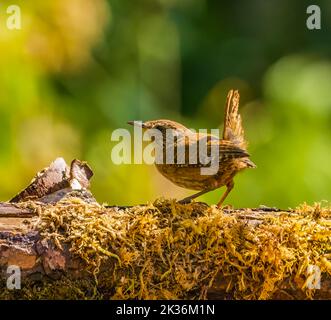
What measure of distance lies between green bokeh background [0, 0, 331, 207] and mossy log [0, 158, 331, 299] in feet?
6.94

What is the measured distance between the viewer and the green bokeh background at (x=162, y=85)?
577cm

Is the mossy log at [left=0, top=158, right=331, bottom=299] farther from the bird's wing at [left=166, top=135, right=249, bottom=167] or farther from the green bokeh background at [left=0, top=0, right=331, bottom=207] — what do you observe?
the green bokeh background at [left=0, top=0, right=331, bottom=207]

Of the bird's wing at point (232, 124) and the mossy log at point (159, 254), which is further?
the bird's wing at point (232, 124)

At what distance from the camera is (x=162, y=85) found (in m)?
6.80

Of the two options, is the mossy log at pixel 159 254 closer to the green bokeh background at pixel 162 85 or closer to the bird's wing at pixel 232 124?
the bird's wing at pixel 232 124

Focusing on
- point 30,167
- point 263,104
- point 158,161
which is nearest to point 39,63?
point 30,167

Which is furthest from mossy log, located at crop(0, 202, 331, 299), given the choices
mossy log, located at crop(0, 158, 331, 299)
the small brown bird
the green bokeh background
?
the green bokeh background

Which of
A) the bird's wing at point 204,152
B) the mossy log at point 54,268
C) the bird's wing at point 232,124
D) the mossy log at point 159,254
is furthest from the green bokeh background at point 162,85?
the mossy log at point 54,268

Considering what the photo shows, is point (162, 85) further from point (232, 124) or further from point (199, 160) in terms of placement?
point (199, 160)

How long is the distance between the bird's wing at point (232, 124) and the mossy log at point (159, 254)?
0.68 metres

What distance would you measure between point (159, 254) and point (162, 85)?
354cm

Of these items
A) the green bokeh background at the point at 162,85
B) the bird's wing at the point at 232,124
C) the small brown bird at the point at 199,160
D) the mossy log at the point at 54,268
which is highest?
the green bokeh background at the point at 162,85

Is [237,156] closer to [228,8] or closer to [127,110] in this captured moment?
[127,110]

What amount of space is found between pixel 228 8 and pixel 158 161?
383 cm
